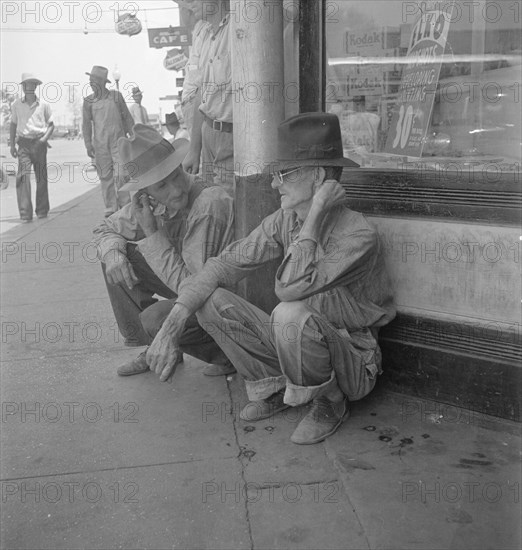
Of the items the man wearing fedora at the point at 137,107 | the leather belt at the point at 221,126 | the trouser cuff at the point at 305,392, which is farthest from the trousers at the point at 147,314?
the man wearing fedora at the point at 137,107

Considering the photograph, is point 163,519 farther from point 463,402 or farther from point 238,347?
point 463,402

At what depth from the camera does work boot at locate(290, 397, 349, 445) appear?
10.9 ft

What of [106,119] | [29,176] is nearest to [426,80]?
[106,119]

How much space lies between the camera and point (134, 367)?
4324mm

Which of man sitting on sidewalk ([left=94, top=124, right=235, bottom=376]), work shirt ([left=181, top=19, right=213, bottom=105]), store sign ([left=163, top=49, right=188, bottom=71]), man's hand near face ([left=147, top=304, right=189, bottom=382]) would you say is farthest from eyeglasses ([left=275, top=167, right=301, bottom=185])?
store sign ([left=163, top=49, right=188, bottom=71])

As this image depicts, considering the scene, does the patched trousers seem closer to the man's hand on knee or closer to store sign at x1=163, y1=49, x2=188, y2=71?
the man's hand on knee

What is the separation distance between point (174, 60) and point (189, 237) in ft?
55.3

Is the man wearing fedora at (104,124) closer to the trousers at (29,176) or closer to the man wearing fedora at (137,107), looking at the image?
the trousers at (29,176)

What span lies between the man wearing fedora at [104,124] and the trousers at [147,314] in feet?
19.3

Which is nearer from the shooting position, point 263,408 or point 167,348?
point 167,348

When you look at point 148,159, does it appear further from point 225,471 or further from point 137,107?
point 137,107

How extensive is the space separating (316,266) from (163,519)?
1257mm

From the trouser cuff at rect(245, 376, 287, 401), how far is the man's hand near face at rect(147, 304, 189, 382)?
46 cm

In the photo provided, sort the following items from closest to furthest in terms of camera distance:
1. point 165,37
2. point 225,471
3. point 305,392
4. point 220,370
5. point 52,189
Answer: point 225,471 < point 305,392 < point 220,370 < point 52,189 < point 165,37
